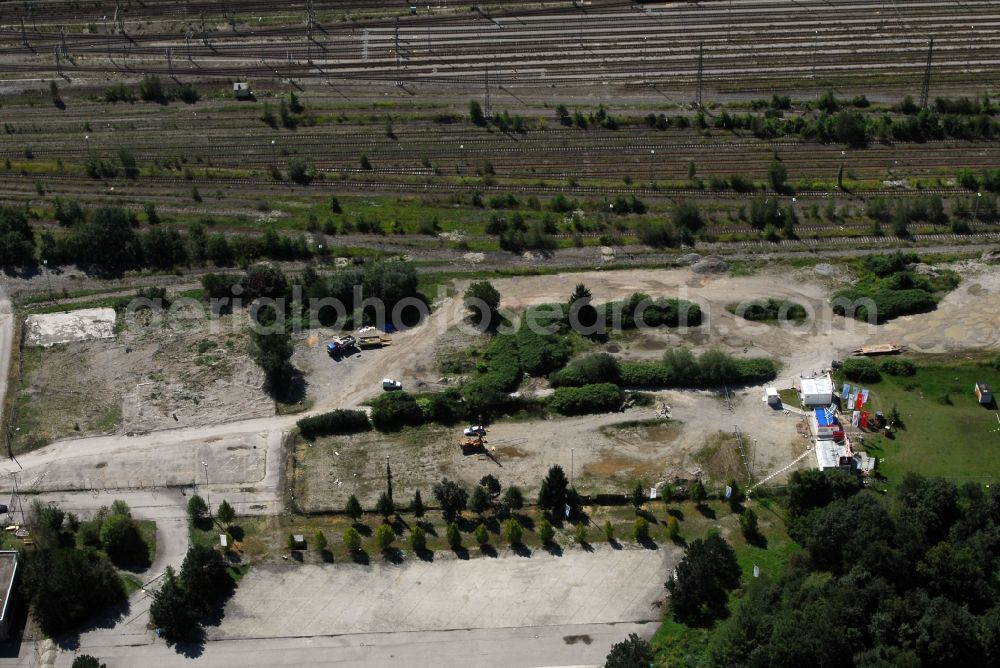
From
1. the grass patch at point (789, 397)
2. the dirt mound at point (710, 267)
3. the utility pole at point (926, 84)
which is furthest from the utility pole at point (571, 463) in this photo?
the utility pole at point (926, 84)

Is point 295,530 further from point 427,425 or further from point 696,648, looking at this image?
point 696,648

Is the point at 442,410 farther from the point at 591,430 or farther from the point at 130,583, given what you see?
the point at 130,583

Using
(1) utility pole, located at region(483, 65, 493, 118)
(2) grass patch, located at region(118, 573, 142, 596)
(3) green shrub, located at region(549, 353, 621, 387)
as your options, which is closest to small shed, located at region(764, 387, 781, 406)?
(3) green shrub, located at region(549, 353, 621, 387)

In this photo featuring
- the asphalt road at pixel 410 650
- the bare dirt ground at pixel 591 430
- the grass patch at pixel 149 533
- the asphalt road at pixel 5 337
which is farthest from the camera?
the asphalt road at pixel 5 337

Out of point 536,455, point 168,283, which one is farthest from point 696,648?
point 168,283

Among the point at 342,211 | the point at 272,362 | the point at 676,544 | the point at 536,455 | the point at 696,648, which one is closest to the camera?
the point at 696,648

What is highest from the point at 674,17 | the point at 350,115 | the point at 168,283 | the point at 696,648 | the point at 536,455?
the point at 674,17

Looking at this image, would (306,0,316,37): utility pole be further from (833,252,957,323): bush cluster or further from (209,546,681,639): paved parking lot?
(209,546,681,639): paved parking lot

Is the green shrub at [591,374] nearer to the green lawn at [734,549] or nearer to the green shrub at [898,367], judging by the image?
the green lawn at [734,549]
